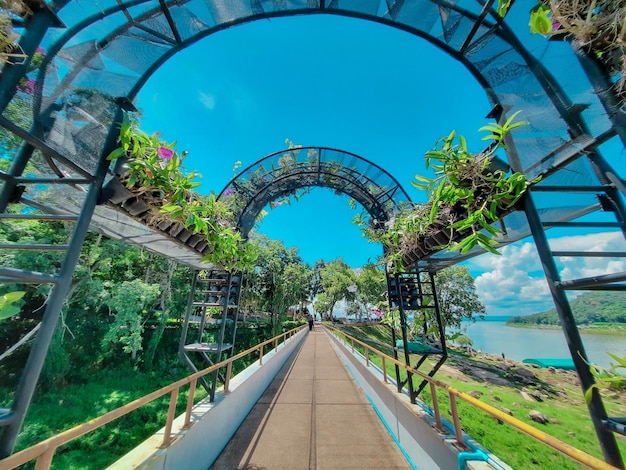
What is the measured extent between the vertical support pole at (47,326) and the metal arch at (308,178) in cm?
311

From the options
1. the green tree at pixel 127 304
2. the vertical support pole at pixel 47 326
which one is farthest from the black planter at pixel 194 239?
the green tree at pixel 127 304

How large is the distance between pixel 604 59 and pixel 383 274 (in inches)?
145

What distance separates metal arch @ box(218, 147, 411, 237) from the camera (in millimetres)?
4969

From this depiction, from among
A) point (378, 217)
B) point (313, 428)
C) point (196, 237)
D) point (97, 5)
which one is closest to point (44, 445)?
point (196, 237)

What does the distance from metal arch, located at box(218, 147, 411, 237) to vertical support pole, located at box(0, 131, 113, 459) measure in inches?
122

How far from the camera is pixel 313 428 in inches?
133

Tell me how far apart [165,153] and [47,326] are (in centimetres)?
143

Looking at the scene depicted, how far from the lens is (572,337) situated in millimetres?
1387

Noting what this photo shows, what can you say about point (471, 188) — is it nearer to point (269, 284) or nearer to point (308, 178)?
point (308, 178)

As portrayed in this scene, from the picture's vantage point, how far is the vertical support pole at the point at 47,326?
1.19 m

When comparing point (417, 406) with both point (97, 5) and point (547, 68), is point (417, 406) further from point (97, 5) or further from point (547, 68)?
point (97, 5)

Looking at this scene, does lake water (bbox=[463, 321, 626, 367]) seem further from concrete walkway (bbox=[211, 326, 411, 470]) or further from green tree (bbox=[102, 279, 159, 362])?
green tree (bbox=[102, 279, 159, 362])

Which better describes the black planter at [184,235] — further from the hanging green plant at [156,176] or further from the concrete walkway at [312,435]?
the concrete walkway at [312,435]

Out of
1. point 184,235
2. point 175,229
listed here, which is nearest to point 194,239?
point 184,235
